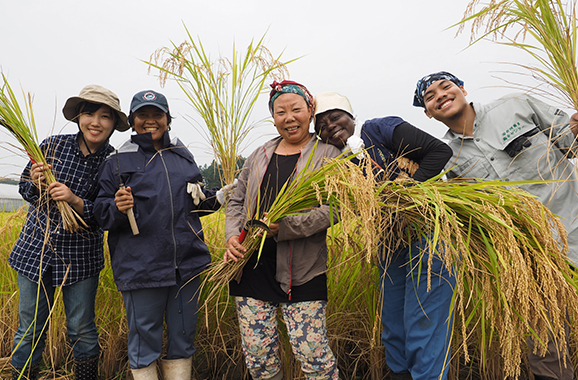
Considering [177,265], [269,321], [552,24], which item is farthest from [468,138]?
[177,265]

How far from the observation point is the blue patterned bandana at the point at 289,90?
1.85 m

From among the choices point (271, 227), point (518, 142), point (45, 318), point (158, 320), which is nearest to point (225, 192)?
point (271, 227)

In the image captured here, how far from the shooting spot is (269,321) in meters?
1.73

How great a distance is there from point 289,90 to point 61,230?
5.02ft

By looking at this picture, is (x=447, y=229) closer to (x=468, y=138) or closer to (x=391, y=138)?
(x=391, y=138)

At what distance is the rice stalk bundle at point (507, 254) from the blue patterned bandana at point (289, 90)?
2.45ft

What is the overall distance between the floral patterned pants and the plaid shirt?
99cm

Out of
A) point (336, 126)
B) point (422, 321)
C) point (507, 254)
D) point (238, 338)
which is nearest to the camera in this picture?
point (507, 254)

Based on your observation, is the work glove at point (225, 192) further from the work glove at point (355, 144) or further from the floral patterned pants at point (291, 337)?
the work glove at point (355, 144)

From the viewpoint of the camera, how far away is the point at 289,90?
1.85m

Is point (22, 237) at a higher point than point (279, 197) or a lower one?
lower

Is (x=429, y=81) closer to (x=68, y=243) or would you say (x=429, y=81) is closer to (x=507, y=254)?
(x=507, y=254)

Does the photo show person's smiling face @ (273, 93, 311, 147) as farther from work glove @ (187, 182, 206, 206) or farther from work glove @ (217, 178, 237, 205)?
work glove @ (187, 182, 206, 206)

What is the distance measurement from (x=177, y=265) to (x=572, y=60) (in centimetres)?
208
